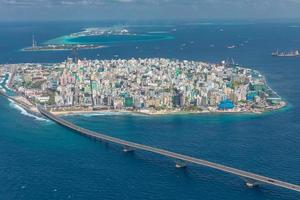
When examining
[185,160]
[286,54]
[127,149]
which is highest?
[286,54]

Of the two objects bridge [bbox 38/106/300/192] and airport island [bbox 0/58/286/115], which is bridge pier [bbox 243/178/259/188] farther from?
airport island [bbox 0/58/286/115]

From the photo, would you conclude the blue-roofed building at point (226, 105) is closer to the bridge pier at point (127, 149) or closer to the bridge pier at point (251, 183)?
the bridge pier at point (127, 149)

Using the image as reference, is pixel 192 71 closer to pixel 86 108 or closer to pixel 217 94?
pixel 217 94

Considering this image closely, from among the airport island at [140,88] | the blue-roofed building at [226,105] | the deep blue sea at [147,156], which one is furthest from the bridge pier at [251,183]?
the blue-roofed building at [226,105]

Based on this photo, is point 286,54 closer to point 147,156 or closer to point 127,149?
point 127,149

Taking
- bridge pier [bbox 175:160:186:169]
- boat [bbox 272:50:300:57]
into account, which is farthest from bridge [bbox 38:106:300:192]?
boat [bbox 272:50:300:57]

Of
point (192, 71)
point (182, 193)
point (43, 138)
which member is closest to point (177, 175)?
point (182, 193)

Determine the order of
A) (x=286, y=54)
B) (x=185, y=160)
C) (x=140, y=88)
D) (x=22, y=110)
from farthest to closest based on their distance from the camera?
(x=286, y=54), (x=140, y=88), (x=22, y=110), (x=185, y=160)

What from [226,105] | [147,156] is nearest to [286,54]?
[226,105]

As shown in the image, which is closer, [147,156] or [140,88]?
[147,156]
